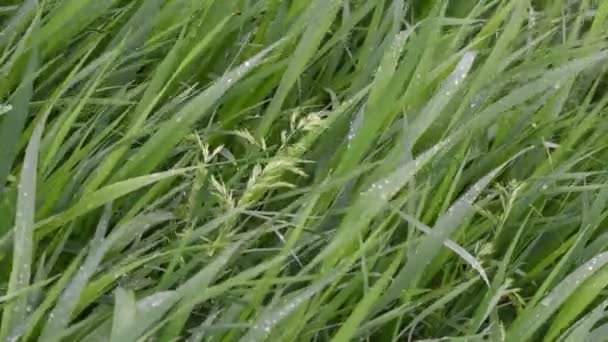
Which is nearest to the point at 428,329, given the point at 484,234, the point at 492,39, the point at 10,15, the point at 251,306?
the point at 484,234

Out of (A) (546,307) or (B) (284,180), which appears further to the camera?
(B) (284,180)

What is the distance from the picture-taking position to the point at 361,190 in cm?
98

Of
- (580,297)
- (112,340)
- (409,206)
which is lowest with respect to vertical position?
(580,297)

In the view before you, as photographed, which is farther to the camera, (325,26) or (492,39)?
(492,39)

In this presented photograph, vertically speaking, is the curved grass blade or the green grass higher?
the green grass

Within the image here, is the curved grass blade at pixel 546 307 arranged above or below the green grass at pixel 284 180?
below

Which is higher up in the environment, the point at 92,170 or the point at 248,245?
the point at 92,170

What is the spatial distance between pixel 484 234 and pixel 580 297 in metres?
0.16

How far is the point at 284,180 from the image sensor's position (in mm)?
1029

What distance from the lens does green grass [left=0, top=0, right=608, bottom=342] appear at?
2.72 ft

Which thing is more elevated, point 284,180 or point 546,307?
point 284,180

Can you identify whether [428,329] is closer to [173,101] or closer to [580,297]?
[580,297]

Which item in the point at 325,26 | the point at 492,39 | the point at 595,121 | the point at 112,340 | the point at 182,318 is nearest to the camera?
the point at 112,340

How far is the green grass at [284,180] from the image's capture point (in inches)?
32.6
